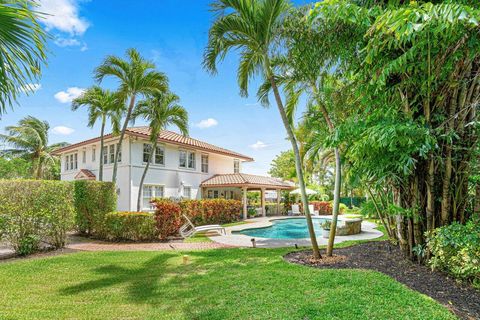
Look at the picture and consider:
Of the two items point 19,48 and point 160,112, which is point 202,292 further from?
point 160,112

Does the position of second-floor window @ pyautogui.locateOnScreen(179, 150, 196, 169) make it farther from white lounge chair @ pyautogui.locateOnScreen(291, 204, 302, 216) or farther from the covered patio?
white lounge chair @ pyautogui.locateOnScreen(291, 204, 302, 216)

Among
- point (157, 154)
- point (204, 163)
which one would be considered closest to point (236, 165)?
point (204, 163)

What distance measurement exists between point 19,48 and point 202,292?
501 centimetres

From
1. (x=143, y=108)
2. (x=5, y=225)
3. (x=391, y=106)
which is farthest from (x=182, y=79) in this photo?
(x=391, y=106)

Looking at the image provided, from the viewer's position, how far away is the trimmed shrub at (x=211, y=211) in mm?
16750

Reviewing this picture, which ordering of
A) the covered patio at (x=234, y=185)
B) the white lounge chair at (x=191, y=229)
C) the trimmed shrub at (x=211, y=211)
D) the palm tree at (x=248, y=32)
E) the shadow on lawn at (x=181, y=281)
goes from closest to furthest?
the shadow on lawn at (x=181, y=281)
the palm tree at (x=248, y=32)
the white lounge chair at (x=191, y=229)
the trimmed shrub at (x=211, y=211)
the covered patio at (x=234, y=185)

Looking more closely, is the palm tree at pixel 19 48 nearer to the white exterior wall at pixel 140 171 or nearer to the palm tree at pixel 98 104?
the palm tree at pixel 98 104

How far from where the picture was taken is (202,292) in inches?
230

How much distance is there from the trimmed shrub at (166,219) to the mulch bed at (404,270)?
6.60 meters

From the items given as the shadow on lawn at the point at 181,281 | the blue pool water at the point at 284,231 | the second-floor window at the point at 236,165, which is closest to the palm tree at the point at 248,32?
the shadow on lawn at the point at 181,281

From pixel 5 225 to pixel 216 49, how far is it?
28.3 ft

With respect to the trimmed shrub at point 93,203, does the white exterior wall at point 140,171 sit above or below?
above

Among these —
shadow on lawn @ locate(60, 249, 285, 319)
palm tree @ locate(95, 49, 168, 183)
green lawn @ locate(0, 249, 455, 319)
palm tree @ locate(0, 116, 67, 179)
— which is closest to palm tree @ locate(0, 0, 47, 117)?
green lawn @ locate(0, 249, 455, 319)

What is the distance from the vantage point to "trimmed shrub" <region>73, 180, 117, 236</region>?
13.4 m
